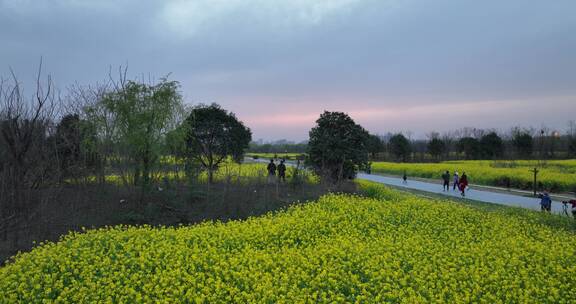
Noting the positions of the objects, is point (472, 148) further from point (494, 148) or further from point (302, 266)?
point (302, 266)

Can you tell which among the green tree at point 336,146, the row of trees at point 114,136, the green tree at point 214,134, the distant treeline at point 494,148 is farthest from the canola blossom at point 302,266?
the distant treeline at point 494,148

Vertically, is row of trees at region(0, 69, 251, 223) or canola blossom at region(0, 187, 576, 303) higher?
row of trees at region(0, 69, 251, 223)

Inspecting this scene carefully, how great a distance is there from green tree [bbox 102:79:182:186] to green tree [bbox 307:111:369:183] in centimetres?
637

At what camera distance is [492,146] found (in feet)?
146

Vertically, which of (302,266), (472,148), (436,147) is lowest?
(302,266)

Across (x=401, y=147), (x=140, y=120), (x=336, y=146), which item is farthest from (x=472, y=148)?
(x=140, y=120)

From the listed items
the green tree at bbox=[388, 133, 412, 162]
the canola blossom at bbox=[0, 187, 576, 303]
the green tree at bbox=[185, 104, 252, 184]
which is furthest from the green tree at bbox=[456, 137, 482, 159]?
the canola blossom at bbox=[0, 187, 576, 303]

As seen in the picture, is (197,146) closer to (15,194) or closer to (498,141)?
(15,194)

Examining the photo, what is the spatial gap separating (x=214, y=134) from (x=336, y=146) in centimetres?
545

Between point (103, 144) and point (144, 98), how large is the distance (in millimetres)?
1886

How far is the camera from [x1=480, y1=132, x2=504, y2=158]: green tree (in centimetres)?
4450

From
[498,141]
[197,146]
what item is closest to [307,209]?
[197,146]

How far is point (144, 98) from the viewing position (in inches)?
433

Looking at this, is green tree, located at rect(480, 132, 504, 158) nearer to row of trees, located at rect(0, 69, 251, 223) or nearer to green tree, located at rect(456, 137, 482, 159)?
green tree, located at rect(456, 137, 482, 159)
